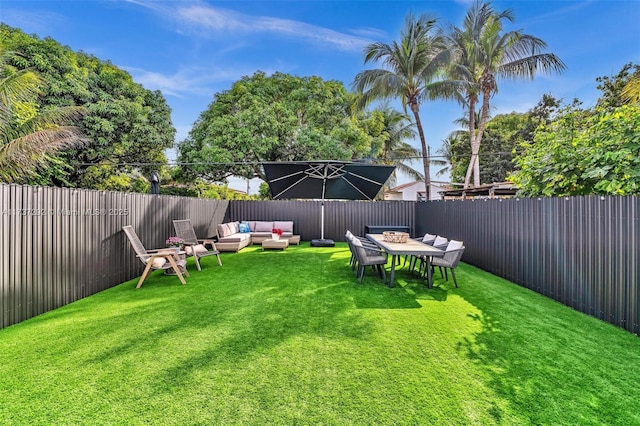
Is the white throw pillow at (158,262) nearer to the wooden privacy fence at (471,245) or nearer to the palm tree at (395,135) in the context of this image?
the wooden privacy fence at (471,245)

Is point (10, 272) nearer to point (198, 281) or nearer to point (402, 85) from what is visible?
point (198, 281)

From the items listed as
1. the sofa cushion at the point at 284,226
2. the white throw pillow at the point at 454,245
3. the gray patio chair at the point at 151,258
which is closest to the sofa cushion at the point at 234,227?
the sofa cushion at the point at 284,226

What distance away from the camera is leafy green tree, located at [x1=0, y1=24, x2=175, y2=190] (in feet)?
37.3

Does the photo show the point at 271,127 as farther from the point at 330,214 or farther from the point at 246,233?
the point at 246,233

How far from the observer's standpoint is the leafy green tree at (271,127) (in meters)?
14.3

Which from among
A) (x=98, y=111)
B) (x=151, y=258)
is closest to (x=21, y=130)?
(x=98, y=111)

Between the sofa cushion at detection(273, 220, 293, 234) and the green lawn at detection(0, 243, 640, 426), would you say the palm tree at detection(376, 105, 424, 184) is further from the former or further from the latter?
the green lawn at detection(0, 243, 640, 426)

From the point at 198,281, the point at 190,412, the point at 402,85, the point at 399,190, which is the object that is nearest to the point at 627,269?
the point at 190,412

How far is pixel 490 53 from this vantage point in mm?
12133

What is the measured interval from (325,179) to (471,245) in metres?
4.46

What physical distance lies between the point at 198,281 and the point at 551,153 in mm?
7380

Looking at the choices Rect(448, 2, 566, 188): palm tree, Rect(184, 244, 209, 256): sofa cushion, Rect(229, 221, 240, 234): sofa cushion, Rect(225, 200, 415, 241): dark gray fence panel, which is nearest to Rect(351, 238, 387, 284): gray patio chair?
Rect(184, 244, 209, 256): sofa cushion

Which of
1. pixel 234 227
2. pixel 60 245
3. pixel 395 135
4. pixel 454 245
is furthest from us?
pixel 395 135

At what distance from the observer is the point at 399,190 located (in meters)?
29.7
